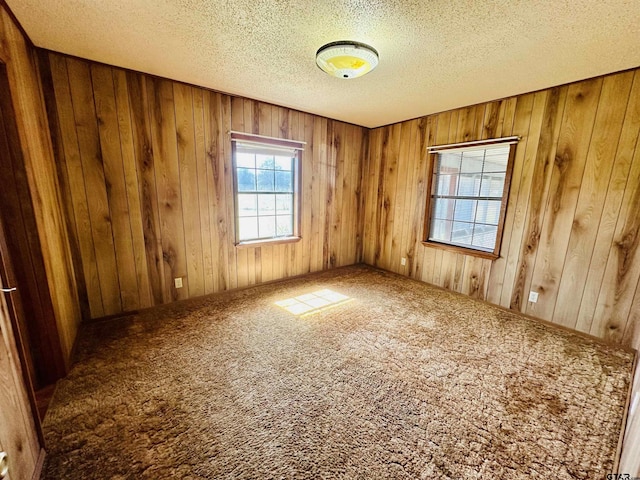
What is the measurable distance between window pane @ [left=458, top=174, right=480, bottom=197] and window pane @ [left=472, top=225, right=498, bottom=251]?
1.45ft

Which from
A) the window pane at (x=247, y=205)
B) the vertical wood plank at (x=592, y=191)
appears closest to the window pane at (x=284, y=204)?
the window pane at (x=247, y=205)

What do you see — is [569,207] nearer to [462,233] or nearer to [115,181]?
[462,233]

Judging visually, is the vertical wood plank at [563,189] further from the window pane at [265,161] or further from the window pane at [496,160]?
the window pane at [265,161]

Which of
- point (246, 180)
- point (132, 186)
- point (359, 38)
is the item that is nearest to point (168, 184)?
point (132, 186)

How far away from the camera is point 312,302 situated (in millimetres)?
3123

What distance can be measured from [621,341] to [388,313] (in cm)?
205

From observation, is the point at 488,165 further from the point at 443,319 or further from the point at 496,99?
the point at 443,319

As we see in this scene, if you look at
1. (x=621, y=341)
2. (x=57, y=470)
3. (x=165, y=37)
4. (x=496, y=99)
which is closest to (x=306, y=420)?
(x=57, y=470)

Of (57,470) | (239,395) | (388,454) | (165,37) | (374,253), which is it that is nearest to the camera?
(57,470)

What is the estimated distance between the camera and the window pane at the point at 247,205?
10.8 feet

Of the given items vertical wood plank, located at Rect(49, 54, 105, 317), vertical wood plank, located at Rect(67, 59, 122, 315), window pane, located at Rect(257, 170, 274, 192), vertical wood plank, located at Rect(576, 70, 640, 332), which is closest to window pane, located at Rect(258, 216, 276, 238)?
window pane, located at Rect(257, 170, 274, 192)

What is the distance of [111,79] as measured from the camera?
7.77ft

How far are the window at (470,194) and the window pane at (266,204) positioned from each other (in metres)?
2.23

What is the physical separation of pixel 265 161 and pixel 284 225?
0.93m
